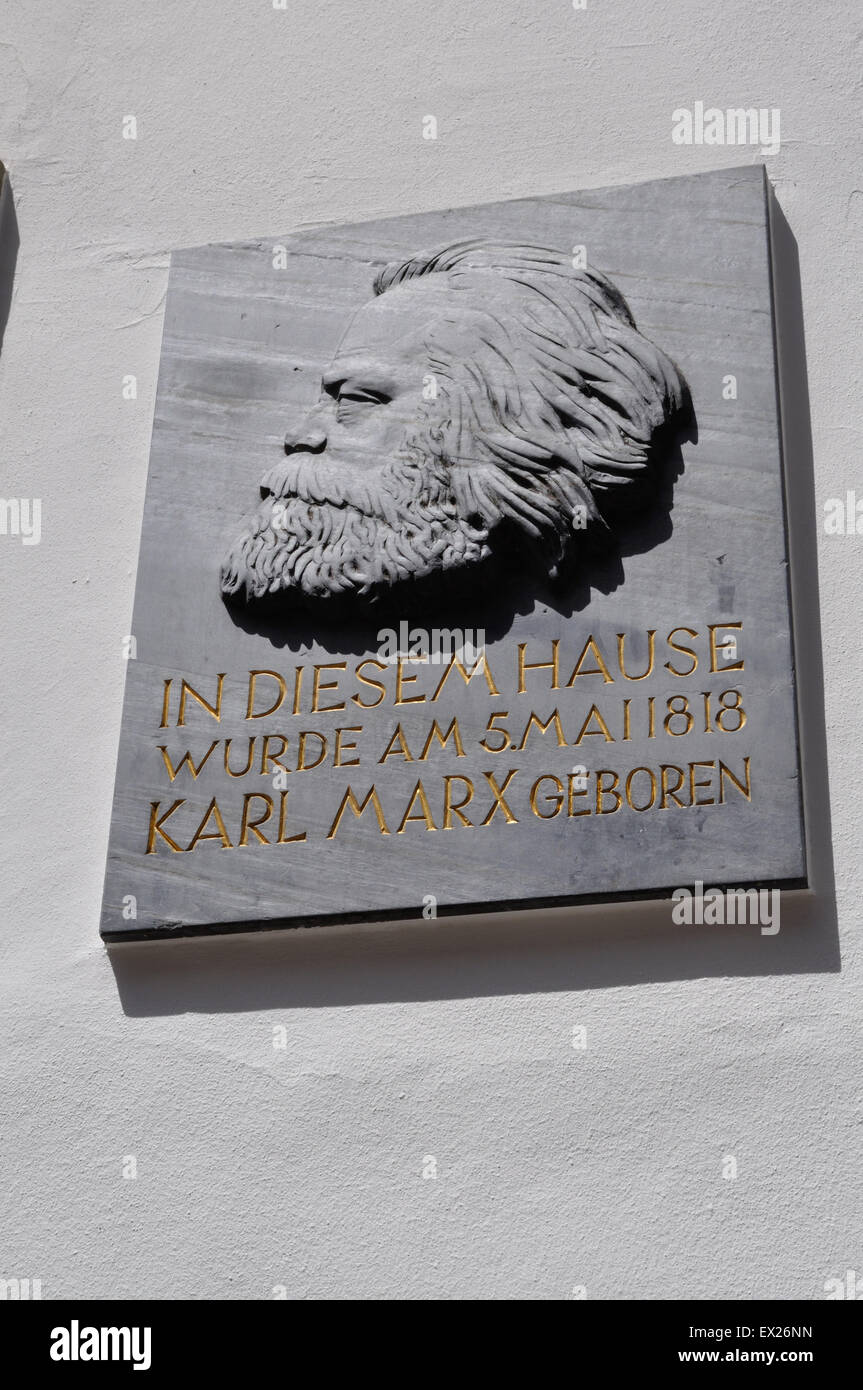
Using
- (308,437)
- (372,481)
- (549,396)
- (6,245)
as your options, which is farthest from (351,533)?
(6,245)

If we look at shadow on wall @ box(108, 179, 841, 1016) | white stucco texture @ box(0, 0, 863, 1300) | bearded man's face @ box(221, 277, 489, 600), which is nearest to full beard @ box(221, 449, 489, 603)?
bearded man's face @ box(221, 277, 489, 600)

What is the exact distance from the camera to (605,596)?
13.2 ft

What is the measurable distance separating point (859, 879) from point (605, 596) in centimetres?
81

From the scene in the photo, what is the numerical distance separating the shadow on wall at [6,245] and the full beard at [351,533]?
3.85 ft

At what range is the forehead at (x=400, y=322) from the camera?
4387 millimetres

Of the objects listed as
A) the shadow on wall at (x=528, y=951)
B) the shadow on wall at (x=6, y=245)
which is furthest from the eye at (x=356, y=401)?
the shadow on wall at (x=6, y=245)

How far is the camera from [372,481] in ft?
14.0

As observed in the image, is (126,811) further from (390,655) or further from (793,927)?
(793,927)

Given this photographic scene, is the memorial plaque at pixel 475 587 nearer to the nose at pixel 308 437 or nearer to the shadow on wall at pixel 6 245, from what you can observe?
the nose at pixel 308 437

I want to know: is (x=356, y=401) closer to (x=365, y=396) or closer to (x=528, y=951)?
(x=365, y=396)

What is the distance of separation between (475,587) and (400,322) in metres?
0.75

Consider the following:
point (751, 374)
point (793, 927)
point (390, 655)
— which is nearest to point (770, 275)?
point (751, 374)

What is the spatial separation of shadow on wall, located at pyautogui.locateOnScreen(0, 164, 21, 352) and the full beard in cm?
117

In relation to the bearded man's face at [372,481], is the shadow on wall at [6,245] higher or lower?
higher
